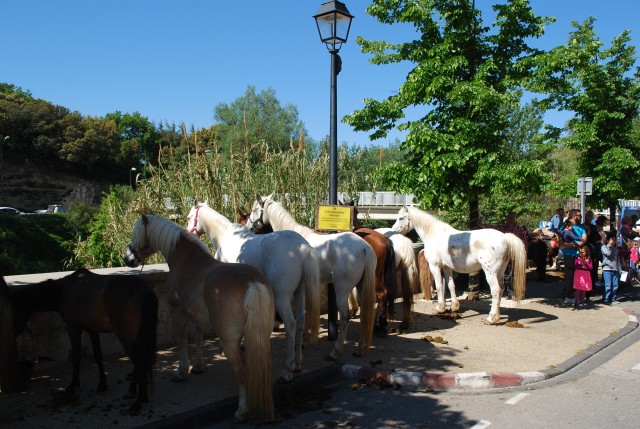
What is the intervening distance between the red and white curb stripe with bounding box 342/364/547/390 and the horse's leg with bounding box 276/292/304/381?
3.17ft

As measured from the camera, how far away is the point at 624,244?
13.7m

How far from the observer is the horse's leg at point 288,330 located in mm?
5812

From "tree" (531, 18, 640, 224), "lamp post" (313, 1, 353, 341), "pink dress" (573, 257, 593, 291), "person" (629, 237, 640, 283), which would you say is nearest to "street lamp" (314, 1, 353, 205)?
"lamp post" (313, 1, 353, 341)

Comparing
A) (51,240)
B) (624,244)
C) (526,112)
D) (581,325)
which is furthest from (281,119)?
(581,325)

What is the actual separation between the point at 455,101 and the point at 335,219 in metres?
4.22

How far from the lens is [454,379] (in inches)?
230

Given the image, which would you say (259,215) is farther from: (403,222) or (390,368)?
(403,222)

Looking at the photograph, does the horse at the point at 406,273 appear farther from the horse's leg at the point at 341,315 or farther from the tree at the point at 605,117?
the tree at the point at 605,117

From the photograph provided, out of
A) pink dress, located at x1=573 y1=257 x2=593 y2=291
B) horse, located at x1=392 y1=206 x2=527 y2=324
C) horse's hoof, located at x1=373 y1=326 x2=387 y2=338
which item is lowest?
Answer: horse's hoof, located at x1=373 y1=326 x2=387 y2=338

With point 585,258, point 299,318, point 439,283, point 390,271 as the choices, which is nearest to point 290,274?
point 299,318

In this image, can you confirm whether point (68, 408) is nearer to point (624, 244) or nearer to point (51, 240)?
point (624, 244)

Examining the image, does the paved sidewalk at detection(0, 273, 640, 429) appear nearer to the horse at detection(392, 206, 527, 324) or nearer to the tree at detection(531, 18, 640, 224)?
the horse at detection(392, 206, 527, 324)

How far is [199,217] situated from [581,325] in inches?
275

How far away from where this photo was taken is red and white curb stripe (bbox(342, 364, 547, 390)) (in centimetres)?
584
